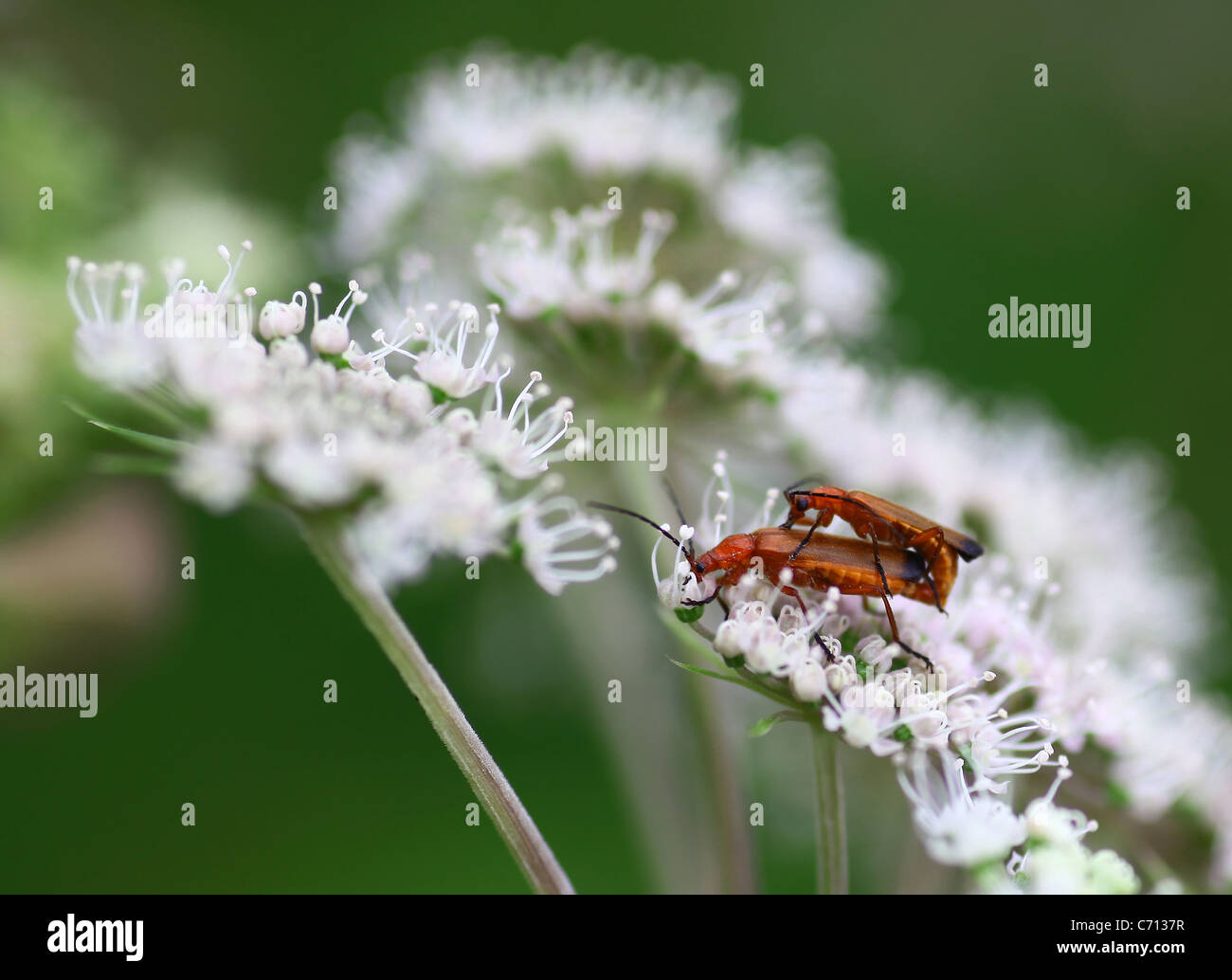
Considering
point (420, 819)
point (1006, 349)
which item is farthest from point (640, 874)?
point (1006, 349)

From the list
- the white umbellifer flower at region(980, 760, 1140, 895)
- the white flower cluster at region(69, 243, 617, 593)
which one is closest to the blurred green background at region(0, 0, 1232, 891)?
the white flower cluster at region(69, 243, 617, 593)

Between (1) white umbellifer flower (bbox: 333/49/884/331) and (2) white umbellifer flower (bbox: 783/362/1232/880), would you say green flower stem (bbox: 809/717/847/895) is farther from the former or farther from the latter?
(1) white umbellifer flower (bbox: 333/49/884/331)

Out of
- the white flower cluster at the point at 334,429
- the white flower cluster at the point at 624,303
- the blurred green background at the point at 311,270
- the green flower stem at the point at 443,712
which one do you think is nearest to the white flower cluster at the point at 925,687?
the white flower cluster at the point at 334,429

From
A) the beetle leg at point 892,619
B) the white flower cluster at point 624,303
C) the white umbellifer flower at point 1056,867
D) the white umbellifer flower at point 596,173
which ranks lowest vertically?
the white umbellifer flower at point 1056,867

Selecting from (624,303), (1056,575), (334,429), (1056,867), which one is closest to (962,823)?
(1056,867)

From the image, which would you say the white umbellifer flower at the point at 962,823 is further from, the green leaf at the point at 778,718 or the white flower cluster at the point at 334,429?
the white flower cluster at the point at 334,429

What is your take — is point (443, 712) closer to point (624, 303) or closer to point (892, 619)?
point (892, 619)

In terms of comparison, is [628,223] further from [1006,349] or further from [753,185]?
[1006,349]
